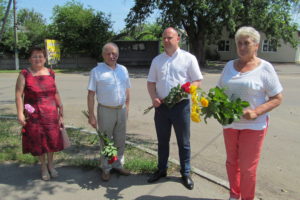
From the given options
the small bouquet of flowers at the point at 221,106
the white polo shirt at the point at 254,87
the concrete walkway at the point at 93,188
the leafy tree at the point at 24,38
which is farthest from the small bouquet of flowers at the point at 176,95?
the leafy tree at the point at 24,38

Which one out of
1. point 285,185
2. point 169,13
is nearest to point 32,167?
point 285,185

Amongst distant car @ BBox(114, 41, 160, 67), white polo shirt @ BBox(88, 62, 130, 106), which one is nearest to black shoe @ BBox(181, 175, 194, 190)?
white polo shirt @ BBox(88, 62, 130, 106)

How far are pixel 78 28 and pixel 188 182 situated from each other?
23.3m

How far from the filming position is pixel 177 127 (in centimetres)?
356

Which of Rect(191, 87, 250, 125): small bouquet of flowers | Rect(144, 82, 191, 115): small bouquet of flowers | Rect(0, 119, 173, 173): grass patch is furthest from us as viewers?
Rect(0, 119, 173, 173): grass patch

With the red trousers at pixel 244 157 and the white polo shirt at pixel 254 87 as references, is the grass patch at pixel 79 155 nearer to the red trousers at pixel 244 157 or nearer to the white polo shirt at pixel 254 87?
the red trousers at pixel 244 157

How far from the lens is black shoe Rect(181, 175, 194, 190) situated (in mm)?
3648

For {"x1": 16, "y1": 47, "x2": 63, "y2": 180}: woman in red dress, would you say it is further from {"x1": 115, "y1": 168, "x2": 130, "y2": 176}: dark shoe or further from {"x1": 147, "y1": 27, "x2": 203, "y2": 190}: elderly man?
{"x1": 147, "y1": 27, "x2": 203, "y2": 190}: elderly man

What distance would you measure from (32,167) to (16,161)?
0.37 meters

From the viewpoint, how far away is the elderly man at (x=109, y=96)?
11.8 ft

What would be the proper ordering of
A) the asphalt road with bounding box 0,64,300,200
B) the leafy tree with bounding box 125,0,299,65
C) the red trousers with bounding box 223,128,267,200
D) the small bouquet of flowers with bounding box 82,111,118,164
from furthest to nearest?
the leafy tree with bounding box 125,0,299,65, the asphalt road with bounding box 0,64,300,200, the small bouquet of flowers with bounding box 82,111,118,164, the red trousers with bounding box 223,128,267,200

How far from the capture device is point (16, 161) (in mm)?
4395

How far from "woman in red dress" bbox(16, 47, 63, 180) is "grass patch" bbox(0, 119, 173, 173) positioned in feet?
2.01

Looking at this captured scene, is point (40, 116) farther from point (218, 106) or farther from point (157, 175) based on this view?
point (218, 106)
